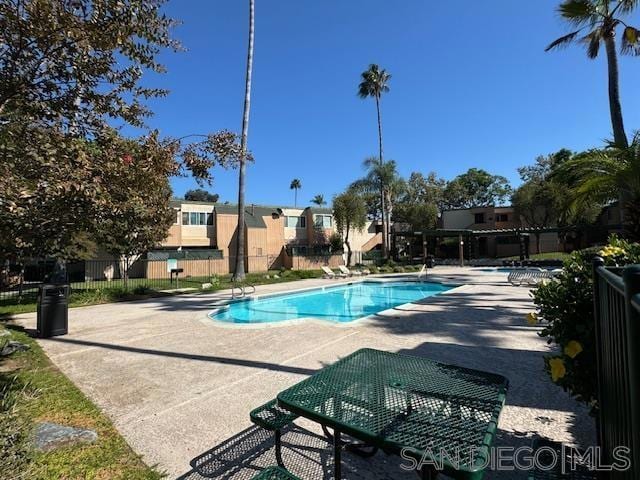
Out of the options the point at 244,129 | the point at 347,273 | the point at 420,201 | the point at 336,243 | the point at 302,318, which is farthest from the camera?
the point at 420,201

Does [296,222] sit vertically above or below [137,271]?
above

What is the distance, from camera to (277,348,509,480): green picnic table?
1.81m

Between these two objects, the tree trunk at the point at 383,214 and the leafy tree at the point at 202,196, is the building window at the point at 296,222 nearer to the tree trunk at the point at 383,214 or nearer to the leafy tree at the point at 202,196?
the tree trunk at the point at 383,214

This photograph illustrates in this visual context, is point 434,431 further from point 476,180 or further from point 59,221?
point 476,180

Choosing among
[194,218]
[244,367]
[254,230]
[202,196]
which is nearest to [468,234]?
[254,230]

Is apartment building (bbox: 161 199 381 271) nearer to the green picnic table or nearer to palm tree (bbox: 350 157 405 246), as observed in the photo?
palm tree (bbox: 350 157 405 246)

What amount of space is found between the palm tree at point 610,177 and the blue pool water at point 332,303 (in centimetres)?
670

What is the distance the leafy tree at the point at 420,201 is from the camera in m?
43.0

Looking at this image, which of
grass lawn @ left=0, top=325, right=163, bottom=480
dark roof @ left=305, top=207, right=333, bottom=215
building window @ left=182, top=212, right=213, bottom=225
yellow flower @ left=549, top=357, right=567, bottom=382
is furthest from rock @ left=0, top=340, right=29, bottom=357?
dark roof @ left=305, top=207, right=333, bottom=215

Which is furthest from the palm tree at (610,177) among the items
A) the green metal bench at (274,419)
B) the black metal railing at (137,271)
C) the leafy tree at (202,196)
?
the leafy tree at (202,196)

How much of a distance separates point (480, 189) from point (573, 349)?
6199cm

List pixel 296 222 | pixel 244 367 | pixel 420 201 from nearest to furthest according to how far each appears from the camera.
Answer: pixel 244 367
pixel 296 222
pixel 420 201

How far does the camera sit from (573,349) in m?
2.42

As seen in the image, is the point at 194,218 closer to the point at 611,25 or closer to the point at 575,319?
the point at 611,25
